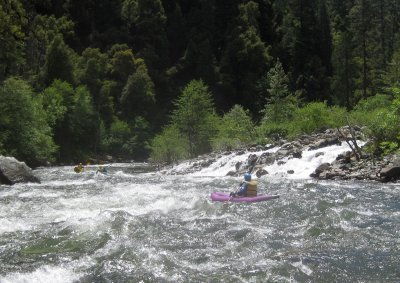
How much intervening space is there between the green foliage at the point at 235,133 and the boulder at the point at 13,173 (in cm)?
1667

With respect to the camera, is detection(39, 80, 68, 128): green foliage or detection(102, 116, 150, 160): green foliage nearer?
detection(39, 80, 68, 128): green foliage

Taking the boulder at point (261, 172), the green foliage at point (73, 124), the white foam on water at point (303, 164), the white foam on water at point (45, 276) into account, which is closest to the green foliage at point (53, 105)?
the green foliage at point (73, 124)

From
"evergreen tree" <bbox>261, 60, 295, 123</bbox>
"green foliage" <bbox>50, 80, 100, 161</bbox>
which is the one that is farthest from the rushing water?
"green foliage" <bbox>50, 80, 100, 161</bbox>

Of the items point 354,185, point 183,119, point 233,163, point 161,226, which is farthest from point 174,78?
point 161,226

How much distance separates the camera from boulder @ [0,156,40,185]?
1903cm

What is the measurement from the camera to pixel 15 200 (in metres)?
14.7

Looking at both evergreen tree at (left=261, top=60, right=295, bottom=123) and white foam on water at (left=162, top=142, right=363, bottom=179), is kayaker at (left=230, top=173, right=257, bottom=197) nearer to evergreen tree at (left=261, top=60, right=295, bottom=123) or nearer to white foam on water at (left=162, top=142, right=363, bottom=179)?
white foam on water at (left=162, top=142, right=363, bottom=179)

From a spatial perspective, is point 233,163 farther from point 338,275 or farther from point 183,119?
point 338,275

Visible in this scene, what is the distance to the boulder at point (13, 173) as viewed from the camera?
19031 millimetres

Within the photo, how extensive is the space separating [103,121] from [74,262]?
4542 cm

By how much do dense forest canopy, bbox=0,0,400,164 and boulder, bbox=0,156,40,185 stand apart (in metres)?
8.92

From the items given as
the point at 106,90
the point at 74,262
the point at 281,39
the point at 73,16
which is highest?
the point at 73,16

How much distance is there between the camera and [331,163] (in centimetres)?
2180

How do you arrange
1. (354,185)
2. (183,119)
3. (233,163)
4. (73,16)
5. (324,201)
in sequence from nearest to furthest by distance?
(324,201) < (354,185) < (233,163) < (183,119) < (73,16)
